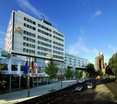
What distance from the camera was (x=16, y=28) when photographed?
9875 cm

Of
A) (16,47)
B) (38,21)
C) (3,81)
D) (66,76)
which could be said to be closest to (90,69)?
(66,76)

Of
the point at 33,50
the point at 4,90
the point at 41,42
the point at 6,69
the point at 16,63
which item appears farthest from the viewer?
the point at 41,42

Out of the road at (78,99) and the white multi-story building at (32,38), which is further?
the white multi-story building at (32,38)

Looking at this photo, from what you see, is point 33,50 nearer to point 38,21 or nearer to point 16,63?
point 38,21

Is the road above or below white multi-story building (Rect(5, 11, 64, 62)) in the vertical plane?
below

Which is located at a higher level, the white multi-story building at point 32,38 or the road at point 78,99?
the white multi-story building at point 32,38

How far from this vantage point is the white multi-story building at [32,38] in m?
99.0

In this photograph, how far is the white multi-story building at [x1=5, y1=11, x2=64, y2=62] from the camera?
9900cm

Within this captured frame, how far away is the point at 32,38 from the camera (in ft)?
355

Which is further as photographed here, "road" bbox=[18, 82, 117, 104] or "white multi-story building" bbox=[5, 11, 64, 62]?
"white multi-story building" bbox=[5, 11, 64, 62]

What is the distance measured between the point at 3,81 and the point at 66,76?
63.5m

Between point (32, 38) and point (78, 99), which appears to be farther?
point (32, 38)

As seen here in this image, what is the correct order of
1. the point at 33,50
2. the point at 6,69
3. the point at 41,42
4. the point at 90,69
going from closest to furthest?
the point at 6,69, the point at 33,50, the point at 41,42, the point at 90,69

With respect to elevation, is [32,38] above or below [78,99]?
above
